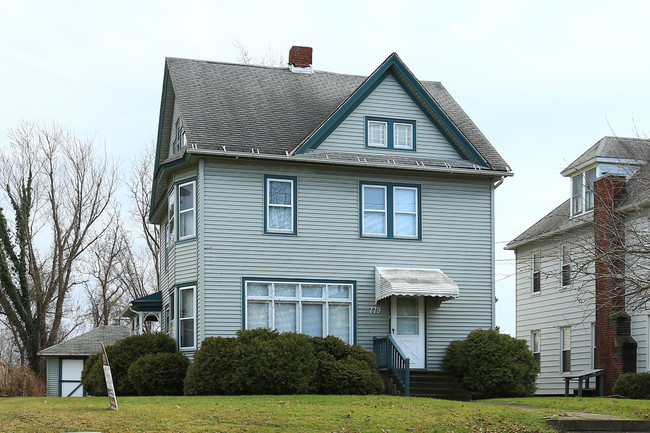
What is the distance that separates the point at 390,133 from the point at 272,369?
8.61 meters

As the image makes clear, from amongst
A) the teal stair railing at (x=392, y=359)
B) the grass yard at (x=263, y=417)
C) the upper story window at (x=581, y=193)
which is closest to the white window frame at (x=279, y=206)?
the teal stair railing at (x=392, y=359)

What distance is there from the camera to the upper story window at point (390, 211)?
2664 centimetres

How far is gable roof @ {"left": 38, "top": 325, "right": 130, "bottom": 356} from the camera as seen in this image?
4197 cm

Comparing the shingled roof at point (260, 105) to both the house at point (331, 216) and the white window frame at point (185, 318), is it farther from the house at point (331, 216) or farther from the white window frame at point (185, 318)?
the white window frame at point (185, 318)

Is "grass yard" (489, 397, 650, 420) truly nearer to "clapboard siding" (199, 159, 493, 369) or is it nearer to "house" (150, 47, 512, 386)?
"house" (150, 47, 512, 386)

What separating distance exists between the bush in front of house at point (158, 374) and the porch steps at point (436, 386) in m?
6.37

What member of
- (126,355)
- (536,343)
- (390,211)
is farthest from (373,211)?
(536,343)

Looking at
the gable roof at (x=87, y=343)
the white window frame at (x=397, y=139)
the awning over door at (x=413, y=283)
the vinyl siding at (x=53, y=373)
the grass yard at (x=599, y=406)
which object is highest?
the white window frame at (x=397, y=139)

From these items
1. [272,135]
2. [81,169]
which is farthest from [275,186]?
[81,169]

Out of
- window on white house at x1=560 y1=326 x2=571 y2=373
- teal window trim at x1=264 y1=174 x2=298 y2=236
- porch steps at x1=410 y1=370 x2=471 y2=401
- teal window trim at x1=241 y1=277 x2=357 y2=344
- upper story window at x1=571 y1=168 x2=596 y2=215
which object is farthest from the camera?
window on white house at x1=560 y1=326 x2=571 y2=373

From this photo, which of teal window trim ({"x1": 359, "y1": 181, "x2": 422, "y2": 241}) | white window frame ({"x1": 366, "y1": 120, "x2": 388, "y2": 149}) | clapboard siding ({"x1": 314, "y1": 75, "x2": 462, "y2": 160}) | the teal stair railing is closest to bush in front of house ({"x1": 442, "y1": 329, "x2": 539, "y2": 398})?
the teal stair railing

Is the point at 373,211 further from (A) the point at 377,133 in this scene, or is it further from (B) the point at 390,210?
(A) the point at 377,133

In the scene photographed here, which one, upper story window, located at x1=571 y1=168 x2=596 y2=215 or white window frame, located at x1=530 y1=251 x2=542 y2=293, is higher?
upper story window, located at x1=571 y1=168 x2=596 y2=215

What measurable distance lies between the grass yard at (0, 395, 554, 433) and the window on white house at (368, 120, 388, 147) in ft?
32.6
